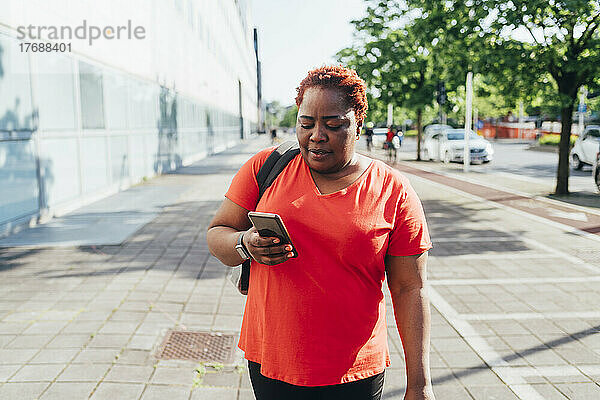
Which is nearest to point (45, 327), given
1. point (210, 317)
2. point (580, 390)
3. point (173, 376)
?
point (210, 317)

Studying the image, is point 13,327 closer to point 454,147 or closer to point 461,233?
point 461,233

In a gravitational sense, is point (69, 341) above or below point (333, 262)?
below

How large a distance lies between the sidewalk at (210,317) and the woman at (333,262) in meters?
1.83

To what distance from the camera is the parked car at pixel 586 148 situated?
63.1 feet

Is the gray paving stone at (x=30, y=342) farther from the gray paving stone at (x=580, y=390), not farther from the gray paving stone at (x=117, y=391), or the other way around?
the gray paving stone at (x=580, y=390)

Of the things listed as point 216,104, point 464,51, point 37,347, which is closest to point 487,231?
point 464,51

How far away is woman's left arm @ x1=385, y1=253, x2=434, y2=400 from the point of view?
1.85 m

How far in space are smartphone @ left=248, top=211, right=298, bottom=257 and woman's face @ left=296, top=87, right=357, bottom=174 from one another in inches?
11.0

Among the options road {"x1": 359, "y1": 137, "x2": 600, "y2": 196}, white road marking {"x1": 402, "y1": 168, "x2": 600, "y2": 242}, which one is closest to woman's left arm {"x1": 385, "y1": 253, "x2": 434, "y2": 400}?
white road marking {"x1": 402, "y1": 168, "x2": 600, "y2": 242}

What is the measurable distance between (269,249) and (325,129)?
1.41 feet

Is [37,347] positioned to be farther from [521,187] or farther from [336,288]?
[521,187]

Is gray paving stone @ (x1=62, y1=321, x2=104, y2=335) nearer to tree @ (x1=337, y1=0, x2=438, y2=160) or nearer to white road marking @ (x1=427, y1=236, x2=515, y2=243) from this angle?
white road marking @ (x1=427, y1=236, x2=515, y2=243)

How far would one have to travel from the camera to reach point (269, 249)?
1646 millimetres

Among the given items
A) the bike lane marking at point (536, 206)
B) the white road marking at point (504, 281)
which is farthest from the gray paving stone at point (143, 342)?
the bike lane marking at point (536, 206)
